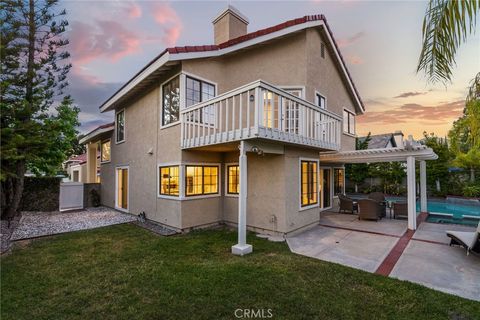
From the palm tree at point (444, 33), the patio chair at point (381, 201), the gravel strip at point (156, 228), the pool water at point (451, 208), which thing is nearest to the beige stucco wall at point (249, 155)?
the gravel strip at point (156, 228)

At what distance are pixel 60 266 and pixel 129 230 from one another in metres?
3.23

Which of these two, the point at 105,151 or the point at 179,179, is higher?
the point at 105,151

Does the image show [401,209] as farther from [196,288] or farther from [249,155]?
[196,288]

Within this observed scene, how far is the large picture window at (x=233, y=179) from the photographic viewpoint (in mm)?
8930

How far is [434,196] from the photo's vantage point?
1748 centimetres

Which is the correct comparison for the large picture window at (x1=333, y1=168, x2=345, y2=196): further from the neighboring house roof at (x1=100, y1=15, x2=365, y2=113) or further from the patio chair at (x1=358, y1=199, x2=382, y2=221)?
the neighboring house roof at (x1=100, y1=15, x2=365, y2=113)

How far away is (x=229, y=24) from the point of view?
1019cm

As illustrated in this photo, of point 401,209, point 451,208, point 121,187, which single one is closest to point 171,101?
point 121,187

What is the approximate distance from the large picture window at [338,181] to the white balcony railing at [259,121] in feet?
13.4

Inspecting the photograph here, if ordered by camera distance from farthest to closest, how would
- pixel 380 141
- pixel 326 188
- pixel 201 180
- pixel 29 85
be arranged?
pixel 380 141 < pixel 326 188 < pixel 29 85 < pixel 201 180

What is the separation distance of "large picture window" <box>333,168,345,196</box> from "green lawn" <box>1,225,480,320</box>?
7680 mm

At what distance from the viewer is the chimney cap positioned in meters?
10.2

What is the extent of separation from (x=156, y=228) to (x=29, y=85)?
730 cm

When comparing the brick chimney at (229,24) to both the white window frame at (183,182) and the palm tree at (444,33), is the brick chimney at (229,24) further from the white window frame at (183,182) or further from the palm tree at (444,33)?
the palm tree at (444,33)
